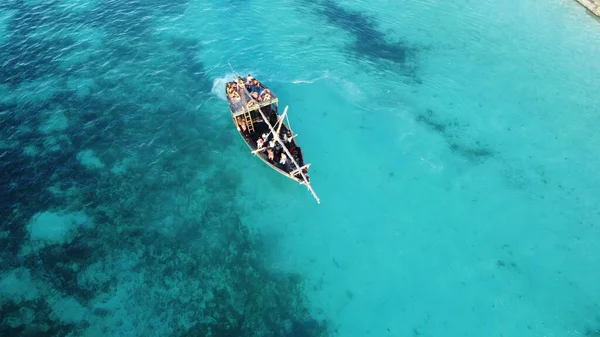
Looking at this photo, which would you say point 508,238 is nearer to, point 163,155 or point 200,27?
point 163,155

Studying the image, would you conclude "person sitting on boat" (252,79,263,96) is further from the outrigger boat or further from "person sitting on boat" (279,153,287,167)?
"person sitting on boat" (279,153,287,167)

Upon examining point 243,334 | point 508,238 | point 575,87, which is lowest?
point 243,334

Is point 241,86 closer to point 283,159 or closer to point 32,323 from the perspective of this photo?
point 283,159

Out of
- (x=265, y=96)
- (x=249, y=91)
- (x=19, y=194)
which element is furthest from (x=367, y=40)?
(x=19, y=194)

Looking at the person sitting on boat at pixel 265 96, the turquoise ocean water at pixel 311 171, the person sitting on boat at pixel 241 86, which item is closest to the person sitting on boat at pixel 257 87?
the person sitting on boat at pixel 241 86

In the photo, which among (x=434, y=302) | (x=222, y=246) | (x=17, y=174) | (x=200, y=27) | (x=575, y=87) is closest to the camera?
(x=434, y=302)

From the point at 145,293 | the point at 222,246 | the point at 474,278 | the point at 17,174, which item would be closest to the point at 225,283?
the point at 222,246

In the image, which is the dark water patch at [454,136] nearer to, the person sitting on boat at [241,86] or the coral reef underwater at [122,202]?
the person sitting on boat at [241,86]
